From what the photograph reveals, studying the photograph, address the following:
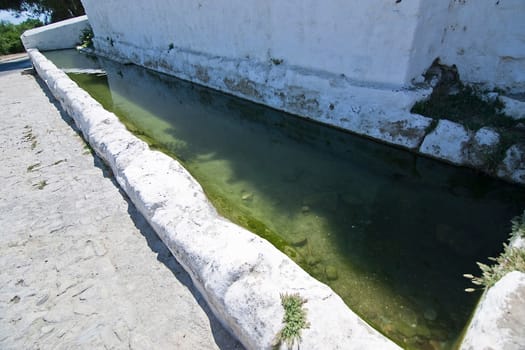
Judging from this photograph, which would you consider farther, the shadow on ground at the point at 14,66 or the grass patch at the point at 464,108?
the shadow on ground at the point at 14,66

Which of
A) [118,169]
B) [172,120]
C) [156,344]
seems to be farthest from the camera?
[172,120]

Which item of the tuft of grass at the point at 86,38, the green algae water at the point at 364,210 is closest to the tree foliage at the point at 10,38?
the tuft of grass at the point at 86,38

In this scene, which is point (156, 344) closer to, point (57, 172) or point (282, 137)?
point (57, 172)

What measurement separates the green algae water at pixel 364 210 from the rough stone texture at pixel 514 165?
0.11 m

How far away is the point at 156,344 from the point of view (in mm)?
1969

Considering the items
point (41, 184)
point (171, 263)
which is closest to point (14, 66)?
point (41, 184)

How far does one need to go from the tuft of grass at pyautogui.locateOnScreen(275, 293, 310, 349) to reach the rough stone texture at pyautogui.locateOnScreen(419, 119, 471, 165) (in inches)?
114

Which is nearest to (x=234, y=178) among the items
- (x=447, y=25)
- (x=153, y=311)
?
(x=153, y=311)

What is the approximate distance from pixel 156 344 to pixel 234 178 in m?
2.30

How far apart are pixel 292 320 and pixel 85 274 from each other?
1.81 m

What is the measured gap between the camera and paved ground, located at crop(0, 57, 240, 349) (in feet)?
6.74

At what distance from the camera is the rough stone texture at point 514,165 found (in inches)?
125

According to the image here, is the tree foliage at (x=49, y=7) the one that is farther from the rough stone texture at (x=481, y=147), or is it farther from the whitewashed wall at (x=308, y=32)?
the rough stone texture at (x=481, y=147)

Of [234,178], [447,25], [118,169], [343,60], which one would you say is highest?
[447,25]
